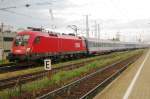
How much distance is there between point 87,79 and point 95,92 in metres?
5.04

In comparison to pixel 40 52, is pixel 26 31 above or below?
above

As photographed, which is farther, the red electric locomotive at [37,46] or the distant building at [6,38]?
the distant building at [6,38]

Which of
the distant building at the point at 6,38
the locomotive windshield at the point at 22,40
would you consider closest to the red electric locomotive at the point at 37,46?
the locomotive windshield at the point at 22,40

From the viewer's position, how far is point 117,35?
17262 centimetres

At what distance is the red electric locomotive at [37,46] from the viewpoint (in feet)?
102

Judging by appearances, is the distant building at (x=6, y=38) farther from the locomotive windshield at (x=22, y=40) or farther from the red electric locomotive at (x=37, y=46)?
the locomotive windshield at (x=22, y=40)

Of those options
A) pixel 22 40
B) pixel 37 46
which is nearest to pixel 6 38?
pixel 22 40

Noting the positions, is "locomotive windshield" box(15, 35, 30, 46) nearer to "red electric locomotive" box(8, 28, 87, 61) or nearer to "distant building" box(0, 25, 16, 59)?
"red electric locomotive" box(8, 28, 87, 61)

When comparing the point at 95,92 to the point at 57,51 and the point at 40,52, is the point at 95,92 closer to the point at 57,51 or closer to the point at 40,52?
the point at 40,52

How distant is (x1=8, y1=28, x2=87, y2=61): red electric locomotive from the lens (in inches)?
1218

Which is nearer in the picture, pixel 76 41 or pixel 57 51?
pixel 57 51

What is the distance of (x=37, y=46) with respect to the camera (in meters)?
32.2

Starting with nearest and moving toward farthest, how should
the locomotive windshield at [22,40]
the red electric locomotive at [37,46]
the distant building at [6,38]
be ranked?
the red electric locomotive at [37,46] → the locomotive windshield at [22,40] → the distant building at [6,38]

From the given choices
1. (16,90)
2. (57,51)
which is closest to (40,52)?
(57,51)
